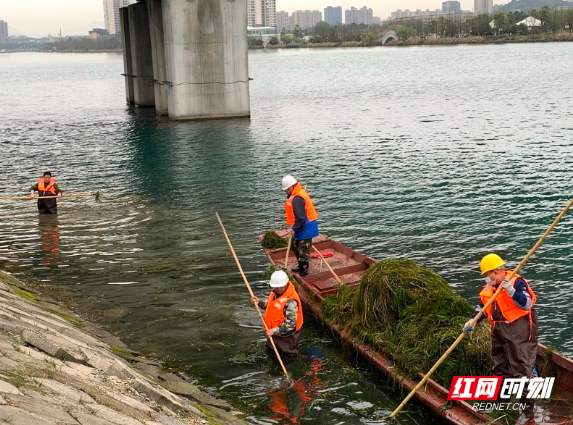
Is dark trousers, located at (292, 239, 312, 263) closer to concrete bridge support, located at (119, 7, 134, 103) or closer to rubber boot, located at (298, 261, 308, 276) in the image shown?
rubber boot, located at (298, 261, 308, 276)

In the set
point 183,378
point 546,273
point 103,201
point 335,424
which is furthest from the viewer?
point 103,201

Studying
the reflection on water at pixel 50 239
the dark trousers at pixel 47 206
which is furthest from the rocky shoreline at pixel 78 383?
the dark trousers at pixel 47 206

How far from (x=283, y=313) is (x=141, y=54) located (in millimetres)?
51869

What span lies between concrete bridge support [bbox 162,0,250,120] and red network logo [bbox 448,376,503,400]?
3949 cm

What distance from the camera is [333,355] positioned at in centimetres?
1377

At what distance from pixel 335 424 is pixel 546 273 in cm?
875

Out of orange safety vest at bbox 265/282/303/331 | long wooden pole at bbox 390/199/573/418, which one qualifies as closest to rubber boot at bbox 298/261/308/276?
orange safety vest at bbox 265/282/303/331

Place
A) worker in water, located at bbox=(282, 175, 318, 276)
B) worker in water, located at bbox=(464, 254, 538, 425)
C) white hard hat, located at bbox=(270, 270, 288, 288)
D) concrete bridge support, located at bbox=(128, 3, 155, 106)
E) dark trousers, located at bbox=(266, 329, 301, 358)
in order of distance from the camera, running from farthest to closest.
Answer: concrete bridge support, located at bbox=(128, 3, 155, 106) < worker in water, located at bbox=(282, 175, 318, 276) < dark trousers, located at bbox=(266, 329, 301, 358) < white hard hat, located at bbox=(270, 270, 288, 288) < worker in water, located at bbox=(464, 254, 538, 425)

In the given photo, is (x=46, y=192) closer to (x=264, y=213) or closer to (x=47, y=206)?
(x=47, y=206)

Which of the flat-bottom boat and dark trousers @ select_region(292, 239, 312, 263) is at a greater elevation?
dark trousers @ select_region(292, 239, 312, 263)

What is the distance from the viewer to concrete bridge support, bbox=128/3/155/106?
60969 mm

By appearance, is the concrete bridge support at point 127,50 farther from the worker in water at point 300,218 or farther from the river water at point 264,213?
the worker in water at point 300,218

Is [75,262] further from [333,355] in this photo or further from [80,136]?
[80,136]

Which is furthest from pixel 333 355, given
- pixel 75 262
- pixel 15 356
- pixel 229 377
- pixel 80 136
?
pixel 80 136
